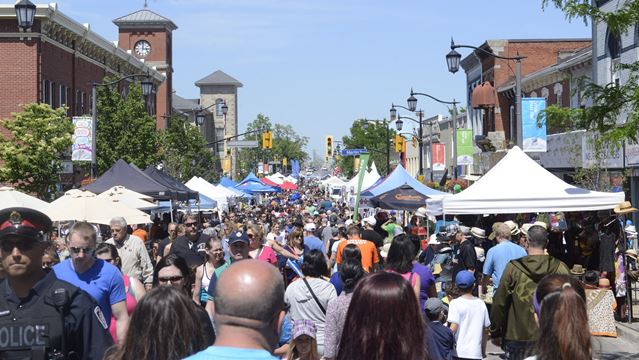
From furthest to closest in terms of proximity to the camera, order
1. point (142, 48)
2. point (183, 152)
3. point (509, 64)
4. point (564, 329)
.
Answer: point (142, 48) → point (183, 152) → point (509, 64) → point (564, 329)

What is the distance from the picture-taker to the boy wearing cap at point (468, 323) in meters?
8.96

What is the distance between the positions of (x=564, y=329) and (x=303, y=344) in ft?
10.9

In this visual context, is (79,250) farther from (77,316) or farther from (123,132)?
(123,132)

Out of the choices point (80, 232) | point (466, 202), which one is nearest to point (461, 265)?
point (466, 202)

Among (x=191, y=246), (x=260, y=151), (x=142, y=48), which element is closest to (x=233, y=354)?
(x=191, y=246)

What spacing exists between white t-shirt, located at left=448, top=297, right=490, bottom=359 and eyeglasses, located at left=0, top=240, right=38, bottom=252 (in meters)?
4.33

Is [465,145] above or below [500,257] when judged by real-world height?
above

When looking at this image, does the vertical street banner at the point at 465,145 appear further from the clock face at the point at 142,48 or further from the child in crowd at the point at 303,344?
the clock face at the point at 142,48

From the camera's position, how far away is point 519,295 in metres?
8.60

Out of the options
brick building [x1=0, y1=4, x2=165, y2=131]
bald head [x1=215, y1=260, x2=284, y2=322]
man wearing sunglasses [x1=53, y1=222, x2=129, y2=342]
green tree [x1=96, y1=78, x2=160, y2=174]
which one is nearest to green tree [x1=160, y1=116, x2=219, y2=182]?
brick building [x1=0, y1=4, x2=165, y2=131]

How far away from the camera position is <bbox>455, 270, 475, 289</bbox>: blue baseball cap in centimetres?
898

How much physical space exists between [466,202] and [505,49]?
39.7m

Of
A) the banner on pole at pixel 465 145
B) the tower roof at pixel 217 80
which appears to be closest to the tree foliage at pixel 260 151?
the tower roof at pixel 217 80

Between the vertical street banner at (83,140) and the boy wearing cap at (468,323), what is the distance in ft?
81.7
